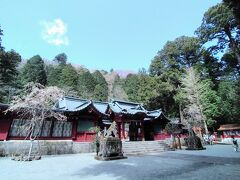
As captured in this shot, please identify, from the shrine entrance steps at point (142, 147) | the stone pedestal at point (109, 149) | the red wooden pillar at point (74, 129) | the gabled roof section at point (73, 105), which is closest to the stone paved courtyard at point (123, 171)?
the stone pedestal at point (109, 149)

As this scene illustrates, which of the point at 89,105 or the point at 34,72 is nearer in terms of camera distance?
the point at 89,105

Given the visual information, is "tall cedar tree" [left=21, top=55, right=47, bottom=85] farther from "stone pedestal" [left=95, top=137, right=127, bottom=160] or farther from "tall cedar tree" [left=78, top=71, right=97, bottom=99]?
"stone pedestal" [left=95, top=137, right=127, bottom=160]

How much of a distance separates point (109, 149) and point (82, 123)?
23.8ft

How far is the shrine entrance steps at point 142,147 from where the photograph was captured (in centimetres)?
1856

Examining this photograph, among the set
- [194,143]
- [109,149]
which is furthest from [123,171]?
[194,143]

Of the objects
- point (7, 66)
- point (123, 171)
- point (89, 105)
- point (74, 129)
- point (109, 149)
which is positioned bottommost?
point (123, 171)

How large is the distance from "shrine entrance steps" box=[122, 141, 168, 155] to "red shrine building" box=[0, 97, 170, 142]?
368cm

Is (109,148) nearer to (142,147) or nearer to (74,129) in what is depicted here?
(74,129)

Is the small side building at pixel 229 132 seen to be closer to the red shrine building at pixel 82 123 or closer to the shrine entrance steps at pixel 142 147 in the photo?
the red shrine building at pixel 82 123

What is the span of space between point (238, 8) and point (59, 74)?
179 ft

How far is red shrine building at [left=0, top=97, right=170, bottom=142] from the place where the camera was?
1609cm

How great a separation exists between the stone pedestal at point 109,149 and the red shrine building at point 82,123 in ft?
20.6

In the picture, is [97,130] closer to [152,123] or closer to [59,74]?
[152,123]

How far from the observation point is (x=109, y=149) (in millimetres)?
13711
